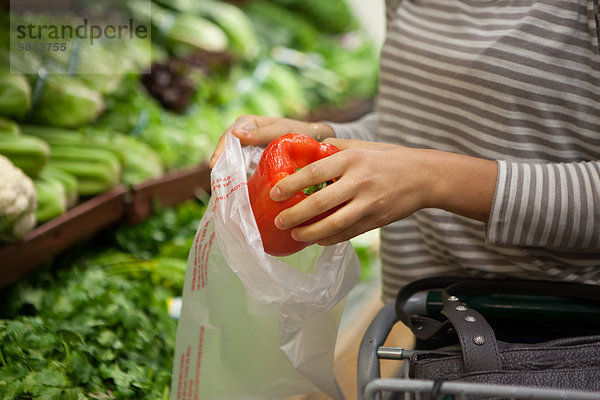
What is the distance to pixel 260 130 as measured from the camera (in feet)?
4.00

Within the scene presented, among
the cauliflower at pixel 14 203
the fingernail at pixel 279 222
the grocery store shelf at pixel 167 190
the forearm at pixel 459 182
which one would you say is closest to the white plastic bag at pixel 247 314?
the fingernail at pixel 279 222

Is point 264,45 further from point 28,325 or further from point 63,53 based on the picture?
point 28,325

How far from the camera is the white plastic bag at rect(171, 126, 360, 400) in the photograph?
1083 millimetres

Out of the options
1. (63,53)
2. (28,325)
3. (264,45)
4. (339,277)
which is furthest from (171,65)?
(339,277)

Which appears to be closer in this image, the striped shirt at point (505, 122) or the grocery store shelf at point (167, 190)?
the striped shirt at point (505, 122)

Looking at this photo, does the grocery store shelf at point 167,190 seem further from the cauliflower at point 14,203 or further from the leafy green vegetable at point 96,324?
the cauliflower at point 14,203

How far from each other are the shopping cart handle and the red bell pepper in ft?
0.71

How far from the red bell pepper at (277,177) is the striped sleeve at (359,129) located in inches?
14.9

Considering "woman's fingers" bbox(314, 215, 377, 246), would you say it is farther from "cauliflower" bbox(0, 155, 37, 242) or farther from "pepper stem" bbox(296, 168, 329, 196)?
"cauliflower" bbox(0, 155, 37, 242)

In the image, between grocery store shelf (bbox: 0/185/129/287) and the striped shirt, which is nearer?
the striped shirt

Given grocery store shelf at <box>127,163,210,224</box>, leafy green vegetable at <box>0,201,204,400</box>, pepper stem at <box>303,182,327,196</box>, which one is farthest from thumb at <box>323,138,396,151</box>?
grocery store shelf at <box>127,163,210,224</box>

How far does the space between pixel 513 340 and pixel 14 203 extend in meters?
1.36

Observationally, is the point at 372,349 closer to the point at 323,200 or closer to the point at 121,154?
the point at 323,200

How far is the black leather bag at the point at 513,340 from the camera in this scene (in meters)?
0.85
